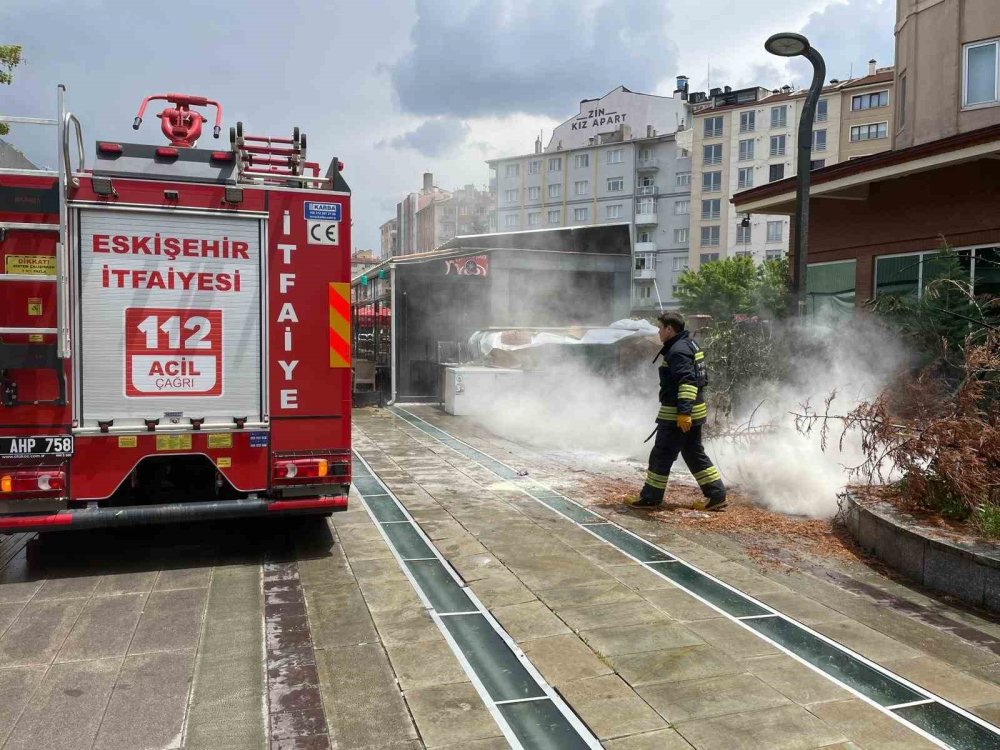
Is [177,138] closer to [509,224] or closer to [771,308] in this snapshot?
[771,308]

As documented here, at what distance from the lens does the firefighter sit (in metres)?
6.97

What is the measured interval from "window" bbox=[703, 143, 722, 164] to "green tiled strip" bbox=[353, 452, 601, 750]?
197ft

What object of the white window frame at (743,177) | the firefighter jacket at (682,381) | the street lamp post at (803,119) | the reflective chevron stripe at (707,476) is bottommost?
the reflective chevron stripe at (707,476)

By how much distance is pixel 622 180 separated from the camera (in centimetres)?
6725

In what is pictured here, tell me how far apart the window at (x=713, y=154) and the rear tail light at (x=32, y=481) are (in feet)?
202

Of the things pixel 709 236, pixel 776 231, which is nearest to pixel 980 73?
pixel 776 231

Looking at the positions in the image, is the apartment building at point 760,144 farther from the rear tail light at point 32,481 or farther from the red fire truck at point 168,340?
the rear tail light at point 32,481

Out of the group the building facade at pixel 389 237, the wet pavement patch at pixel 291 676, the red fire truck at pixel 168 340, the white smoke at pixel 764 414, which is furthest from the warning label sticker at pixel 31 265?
the building facade at pixel 389 237

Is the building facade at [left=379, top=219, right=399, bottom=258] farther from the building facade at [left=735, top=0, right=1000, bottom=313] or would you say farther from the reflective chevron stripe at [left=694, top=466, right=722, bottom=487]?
the reflective chevron stripe at [left=694, top=466, right=722, bottom=487]

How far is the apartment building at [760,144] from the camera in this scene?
181ft

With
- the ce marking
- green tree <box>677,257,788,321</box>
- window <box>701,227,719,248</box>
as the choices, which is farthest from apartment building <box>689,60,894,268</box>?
the ce marking

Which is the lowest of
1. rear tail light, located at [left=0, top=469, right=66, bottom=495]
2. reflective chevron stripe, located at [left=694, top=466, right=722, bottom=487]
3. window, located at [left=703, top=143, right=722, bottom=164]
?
reflective chevron stripe, located at [left=694, top=466, right=722, bottom=487]

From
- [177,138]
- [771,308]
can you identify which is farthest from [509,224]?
[177,138]

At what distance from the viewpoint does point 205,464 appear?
5.80 meters
